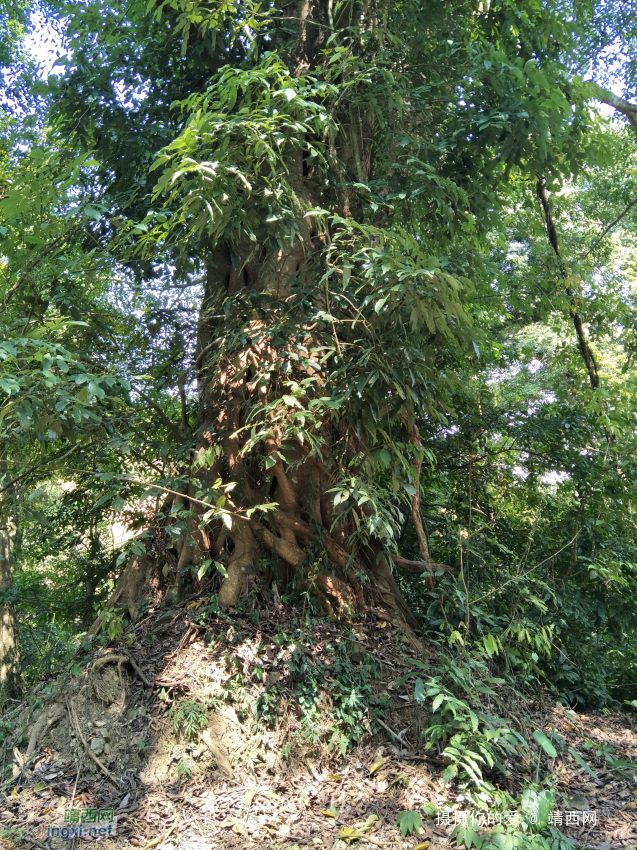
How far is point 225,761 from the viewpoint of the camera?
3.66 m

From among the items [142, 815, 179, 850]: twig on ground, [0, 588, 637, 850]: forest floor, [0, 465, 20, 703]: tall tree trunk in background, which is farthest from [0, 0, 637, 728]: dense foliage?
[142, 815, 179, 850]: twig on ground

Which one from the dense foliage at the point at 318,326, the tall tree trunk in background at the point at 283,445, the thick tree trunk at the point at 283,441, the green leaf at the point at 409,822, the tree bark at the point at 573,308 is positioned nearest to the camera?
the green leaf at the point at 409,822

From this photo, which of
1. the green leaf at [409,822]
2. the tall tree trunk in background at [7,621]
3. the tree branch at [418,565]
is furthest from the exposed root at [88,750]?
the tall tree trunk in background at [7,621]

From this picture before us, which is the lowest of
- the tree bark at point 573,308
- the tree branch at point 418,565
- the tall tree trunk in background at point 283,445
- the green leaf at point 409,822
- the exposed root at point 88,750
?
the green leaf at point 409,822

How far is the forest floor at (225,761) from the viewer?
3.26 meters

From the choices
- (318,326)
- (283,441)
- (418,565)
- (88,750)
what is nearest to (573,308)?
(418,565)

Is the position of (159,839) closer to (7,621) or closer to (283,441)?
(283,441)

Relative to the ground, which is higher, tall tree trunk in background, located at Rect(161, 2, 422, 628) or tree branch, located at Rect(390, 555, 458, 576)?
tall tree trunk in background, located at Rect(161, 2, 422, 628)

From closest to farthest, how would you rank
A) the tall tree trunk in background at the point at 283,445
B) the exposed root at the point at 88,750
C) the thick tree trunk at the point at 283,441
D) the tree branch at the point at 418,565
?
1. the exposed root at the point at 88,750
2. the thick tree trunk at the point at 283,441
3. the tall tree trunk in background at the point at 283,445
4. the tree branch at the point at 418,565

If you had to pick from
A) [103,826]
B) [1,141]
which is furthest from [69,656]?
[1,141]

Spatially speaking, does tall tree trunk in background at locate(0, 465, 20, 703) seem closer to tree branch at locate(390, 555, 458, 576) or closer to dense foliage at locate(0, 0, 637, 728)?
dense foliage at locate(0, 0, 637, 728)

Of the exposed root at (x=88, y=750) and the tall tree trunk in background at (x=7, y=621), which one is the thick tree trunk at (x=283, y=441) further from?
the tall tree trunk in background at (x=7, y=621)

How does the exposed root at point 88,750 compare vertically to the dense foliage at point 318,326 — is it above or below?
below

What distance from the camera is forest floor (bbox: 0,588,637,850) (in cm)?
326
